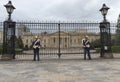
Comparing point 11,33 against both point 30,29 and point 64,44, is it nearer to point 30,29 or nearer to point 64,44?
point 30,29

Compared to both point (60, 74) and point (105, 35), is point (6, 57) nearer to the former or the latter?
point (105, 35)

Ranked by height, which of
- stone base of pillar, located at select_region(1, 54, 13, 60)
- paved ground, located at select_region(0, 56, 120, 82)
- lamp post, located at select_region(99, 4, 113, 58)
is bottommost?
paved ground, located at select_region(0, 56, 120, 82)

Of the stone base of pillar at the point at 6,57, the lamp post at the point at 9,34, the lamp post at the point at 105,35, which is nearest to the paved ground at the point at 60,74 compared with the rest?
the stone base of pillar at the point at 6,57

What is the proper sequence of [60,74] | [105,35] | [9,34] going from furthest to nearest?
[105,35]
[9,34]
[60,74]

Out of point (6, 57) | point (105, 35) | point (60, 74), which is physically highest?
point (105, 35)

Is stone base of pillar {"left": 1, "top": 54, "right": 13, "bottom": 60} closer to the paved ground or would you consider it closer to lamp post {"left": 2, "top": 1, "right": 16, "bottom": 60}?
lamp post {"left": 2, "top": 1, "right": 16, "bottom": 60}

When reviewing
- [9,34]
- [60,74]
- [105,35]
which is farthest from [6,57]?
[60,74]

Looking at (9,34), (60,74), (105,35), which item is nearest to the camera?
(60,74)

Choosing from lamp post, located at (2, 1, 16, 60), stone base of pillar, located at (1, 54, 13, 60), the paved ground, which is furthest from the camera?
lamp post, located at (2, 1, 16, 60)

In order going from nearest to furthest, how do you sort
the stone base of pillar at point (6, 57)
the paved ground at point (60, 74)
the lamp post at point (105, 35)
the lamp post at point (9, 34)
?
the paved ground at point (60, 74) → the stone base of pillar at point (6, 57) → the lamp post at point (9, 34) → the lamp post at point (105, 35)

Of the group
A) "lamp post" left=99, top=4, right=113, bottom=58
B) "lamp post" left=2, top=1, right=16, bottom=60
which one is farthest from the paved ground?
"lamp post" left=99, top=4, right=113, bottom=58

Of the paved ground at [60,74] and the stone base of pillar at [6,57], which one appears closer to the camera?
the paved ground at [60,74]

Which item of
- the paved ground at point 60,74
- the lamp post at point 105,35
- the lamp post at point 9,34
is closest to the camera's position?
the paved ground at point 60,74

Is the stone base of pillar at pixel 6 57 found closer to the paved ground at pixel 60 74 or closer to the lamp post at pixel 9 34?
the lamp post at pixel 9 34
